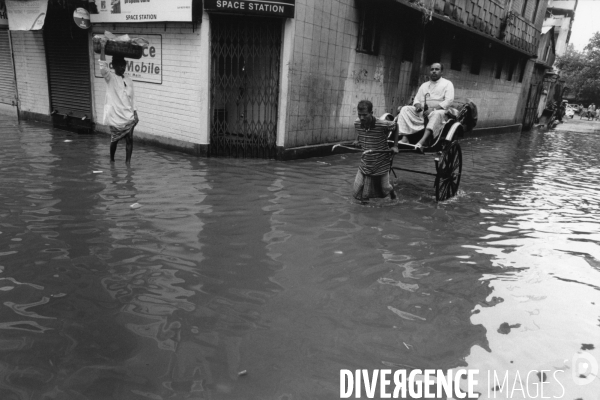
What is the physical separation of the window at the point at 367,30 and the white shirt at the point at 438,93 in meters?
3.67

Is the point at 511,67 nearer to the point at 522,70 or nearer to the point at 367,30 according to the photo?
the point at 522,70

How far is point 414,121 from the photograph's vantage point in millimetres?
6422

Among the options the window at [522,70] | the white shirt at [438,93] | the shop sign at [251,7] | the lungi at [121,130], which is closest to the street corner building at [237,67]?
the shop sign at [251,7]

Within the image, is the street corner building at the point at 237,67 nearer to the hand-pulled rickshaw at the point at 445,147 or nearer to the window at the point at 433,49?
the window at the point at 433,49

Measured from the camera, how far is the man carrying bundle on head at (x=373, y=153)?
5.63 meters

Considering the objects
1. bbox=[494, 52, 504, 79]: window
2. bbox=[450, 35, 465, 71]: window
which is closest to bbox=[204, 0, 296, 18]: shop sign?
bbox=[450, 35, 465, 71]: window

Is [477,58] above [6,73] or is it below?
above

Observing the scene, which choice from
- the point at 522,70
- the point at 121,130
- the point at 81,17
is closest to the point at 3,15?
the point at 81,17

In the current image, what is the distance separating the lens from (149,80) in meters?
9.52

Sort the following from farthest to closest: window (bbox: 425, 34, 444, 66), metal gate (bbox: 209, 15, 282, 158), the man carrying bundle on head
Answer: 1. window (bbox: 425, 34, 444, 66)
2. metal gate (bbox: 209, 15, 282, 158)
3. the man carrying bundle on head

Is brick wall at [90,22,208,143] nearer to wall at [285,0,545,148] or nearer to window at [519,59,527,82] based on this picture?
wall at [285,0,545,148]

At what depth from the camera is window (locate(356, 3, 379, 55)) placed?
10227 mm

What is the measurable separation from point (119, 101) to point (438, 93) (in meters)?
5.21

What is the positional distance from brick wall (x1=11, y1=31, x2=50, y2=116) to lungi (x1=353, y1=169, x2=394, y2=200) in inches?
418
